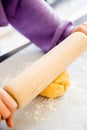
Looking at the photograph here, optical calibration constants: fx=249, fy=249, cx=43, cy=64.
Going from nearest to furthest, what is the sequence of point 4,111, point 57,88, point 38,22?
point 4,111
point 57,88
point 38,22

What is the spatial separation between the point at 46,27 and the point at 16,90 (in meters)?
0.28

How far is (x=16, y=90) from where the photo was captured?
1.09 feet

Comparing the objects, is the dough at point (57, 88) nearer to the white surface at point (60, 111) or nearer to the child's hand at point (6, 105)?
the white surface at point (60, 111)

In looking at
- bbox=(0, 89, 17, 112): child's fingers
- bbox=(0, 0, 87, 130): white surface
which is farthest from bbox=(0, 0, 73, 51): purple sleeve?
bbox=(0, 89, 17, 112): child's fingers

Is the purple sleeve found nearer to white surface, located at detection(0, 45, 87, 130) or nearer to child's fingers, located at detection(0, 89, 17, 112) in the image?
white surface, located at detection(0, 45, 87, 130)

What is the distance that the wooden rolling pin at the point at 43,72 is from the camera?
0.34 meters

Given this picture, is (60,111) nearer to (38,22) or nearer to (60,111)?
(60,111)

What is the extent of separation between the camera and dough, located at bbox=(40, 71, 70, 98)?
1.41ft

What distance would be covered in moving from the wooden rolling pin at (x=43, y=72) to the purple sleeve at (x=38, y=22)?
0.10 metres

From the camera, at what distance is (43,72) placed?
37 centimetres

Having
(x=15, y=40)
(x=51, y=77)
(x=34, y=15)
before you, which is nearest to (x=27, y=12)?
(x=34, y=15)

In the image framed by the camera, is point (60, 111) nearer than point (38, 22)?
Yes

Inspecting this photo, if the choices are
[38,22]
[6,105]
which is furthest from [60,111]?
[38,22]

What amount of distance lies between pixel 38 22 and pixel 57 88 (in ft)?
0.68
